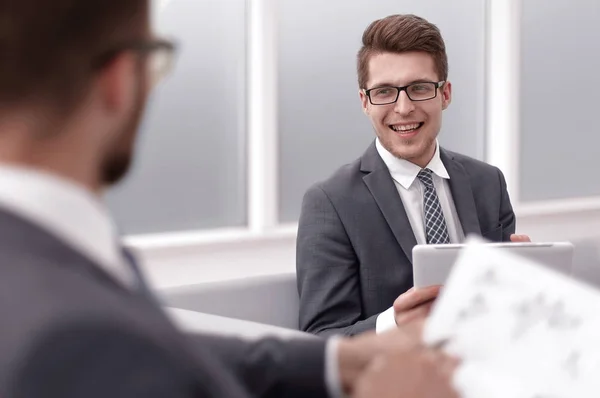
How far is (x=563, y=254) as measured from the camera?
1762mm

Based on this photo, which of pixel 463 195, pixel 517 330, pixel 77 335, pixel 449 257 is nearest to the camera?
pixel 77 335

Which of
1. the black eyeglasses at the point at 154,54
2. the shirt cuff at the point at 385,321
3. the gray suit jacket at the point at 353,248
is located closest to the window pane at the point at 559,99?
the gray suit jacket at the point at 353,248

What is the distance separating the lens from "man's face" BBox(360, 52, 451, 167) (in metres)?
2.34

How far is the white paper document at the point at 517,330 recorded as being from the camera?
3.17ft

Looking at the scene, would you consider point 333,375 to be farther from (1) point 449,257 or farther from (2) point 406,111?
(2) point 406,111

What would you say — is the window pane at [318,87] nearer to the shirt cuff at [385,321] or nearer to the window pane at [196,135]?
the window pane at [196,135]

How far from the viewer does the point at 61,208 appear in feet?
2.10

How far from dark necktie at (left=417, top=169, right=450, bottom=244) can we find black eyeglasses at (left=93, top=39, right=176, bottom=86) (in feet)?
5.39

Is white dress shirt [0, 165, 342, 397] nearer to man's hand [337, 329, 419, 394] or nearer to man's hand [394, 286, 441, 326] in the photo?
man's hand [337, 329, 419, 394]

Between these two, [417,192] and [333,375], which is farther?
[417,192]

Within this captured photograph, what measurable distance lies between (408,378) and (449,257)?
32.6 inches

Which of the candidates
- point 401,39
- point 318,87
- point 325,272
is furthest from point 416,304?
A: point 318,87

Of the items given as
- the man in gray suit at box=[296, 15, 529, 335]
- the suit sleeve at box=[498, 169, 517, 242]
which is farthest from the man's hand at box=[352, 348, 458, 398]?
the suit sleeve at box=[498, 169, 517, 242]

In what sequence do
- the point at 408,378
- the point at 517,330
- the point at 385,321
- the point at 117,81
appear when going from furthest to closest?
the point at 385,321 → the point at 517,330 → the point at 408,378 → the point at 117,81
